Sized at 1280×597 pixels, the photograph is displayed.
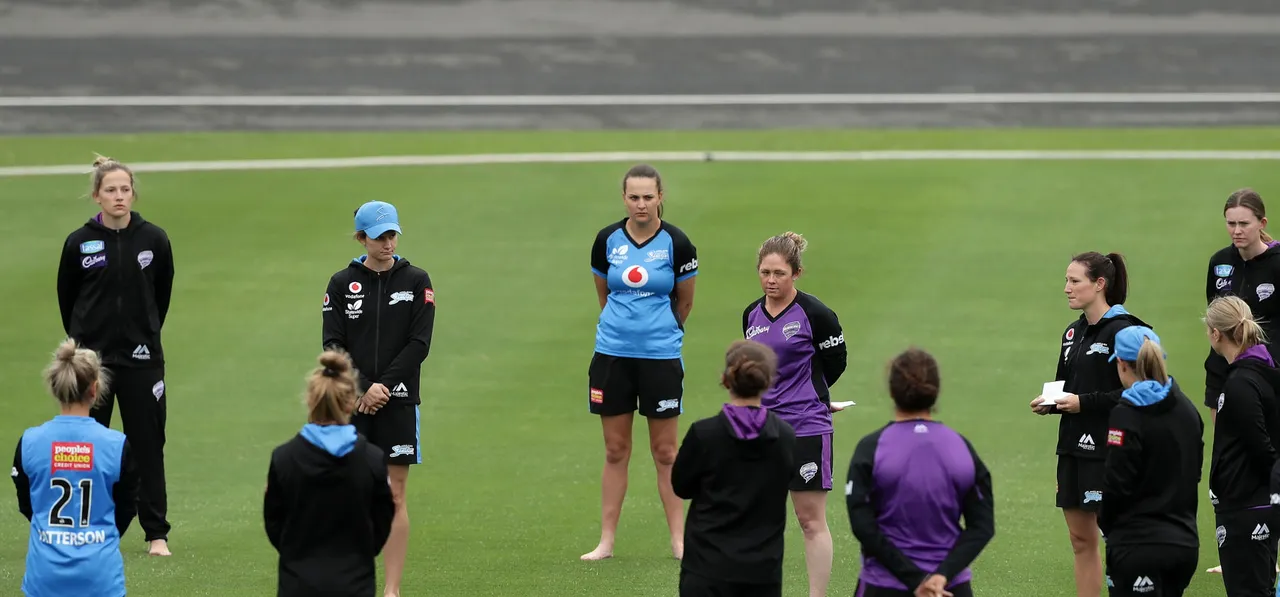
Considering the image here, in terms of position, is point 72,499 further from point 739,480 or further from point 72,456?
point 739,480

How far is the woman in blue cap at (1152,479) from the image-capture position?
22.7ft

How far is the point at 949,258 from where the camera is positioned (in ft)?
55.6

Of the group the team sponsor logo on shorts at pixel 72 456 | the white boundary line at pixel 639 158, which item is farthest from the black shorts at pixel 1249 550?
the white boundary line at pixel 639 158

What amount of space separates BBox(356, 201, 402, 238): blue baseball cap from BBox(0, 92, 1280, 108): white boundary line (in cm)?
1620

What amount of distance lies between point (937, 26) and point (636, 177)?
19822 millimetres

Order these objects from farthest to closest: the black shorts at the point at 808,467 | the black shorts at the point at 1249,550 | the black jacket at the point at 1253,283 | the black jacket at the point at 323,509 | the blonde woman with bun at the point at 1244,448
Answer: the black jacket at the point at 1253,283, the black shorts at the point at 808,467, the black shorts at the point at 1249,550, the blonde woman with bun at the point at 1244,448, the black jacket at the point at 323,509

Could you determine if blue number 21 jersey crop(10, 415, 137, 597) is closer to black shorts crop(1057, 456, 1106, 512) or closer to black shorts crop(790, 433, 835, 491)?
black shorts crop(790, 433, 835, 491)

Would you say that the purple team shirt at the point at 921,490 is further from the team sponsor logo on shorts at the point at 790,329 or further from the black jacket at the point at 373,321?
the black jacket at the point at 373,321

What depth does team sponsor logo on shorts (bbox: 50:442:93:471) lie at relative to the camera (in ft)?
22.1

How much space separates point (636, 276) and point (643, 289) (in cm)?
10

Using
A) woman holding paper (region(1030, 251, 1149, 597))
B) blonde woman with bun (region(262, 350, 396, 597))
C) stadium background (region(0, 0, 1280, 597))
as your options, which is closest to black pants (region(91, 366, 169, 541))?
stadium background (region(0, 0, 1280, 597))

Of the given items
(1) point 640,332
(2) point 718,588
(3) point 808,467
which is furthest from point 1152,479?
(1) point 640,332

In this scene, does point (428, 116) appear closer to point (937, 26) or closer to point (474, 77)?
point (474, 77)

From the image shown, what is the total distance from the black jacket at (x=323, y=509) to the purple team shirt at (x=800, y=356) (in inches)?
103
